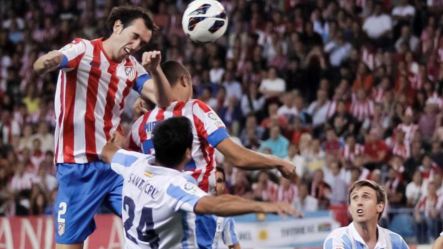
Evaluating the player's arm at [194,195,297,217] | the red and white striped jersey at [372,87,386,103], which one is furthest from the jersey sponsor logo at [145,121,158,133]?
the red and white striped jersey at [372,87,386,103]

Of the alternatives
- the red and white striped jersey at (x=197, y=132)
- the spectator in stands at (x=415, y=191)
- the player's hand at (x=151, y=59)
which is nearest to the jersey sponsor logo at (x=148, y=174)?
the red and white striped jersey at (x=197, y=132)

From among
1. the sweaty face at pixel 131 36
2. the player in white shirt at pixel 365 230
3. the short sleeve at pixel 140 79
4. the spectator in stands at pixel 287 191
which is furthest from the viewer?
the spectator in stands at pixel 287 191

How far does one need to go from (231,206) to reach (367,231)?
2845 millimetres

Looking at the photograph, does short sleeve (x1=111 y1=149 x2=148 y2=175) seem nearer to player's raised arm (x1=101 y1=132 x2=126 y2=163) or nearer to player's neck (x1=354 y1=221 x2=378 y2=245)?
player's raised arm (x1=101 y1=132 x2=126 y2=163)

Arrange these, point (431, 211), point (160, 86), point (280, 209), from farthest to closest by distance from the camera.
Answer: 1. point (431, 211)
2. point (160, 86)
3. point (280, 209)

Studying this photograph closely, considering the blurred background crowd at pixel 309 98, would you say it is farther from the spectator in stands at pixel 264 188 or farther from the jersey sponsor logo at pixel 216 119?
the jersey sponsor logo at pixel 216 119

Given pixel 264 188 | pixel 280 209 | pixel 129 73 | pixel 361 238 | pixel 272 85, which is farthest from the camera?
pixel 272 85

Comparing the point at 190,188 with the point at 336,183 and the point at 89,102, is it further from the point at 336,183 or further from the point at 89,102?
the point at 336,183

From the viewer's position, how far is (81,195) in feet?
28.8

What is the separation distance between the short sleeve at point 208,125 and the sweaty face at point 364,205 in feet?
5.50

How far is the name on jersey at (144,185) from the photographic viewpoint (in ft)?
22.6

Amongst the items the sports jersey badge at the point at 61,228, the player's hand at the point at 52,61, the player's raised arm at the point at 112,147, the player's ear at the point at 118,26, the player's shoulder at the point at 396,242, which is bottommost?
the player's shoulder at the point at 396,242

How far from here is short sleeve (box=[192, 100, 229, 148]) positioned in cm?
781

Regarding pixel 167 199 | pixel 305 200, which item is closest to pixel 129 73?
pixel 167 199
